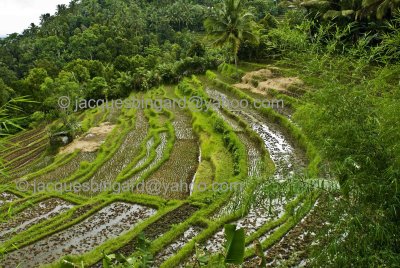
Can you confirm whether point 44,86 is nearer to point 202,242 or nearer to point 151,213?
point 151,213

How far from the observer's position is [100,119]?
26.8m

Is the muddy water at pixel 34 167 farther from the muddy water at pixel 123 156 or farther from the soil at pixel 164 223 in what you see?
the soil at pixel 164 223

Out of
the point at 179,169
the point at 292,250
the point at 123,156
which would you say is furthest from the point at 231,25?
the point at 292,250

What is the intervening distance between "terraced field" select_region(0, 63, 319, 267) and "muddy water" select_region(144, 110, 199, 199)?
0.14 feet

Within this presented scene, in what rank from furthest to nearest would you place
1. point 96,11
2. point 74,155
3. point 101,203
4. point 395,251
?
point 96,11 → point 74,155 → point 101,203 → point 395,251

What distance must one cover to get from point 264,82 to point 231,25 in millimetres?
4976

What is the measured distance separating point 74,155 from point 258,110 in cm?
1021

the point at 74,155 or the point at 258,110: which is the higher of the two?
the point at 258,110

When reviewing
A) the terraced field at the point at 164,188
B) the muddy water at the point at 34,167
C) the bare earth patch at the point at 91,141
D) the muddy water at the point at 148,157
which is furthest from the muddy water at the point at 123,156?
the muddy water at the point at 34,167

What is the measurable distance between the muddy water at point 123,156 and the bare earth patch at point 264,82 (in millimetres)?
7318

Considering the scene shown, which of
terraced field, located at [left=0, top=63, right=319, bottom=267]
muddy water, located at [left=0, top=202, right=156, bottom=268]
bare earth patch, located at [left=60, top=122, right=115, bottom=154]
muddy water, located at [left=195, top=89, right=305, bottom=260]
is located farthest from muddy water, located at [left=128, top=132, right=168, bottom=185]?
muddy water, located at [left=195, top=89, right=305, bottom=260]

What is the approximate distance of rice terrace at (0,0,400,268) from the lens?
504cm

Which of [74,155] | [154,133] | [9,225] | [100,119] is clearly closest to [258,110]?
[154,133]

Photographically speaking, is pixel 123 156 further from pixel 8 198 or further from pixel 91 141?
pixel 8 198
